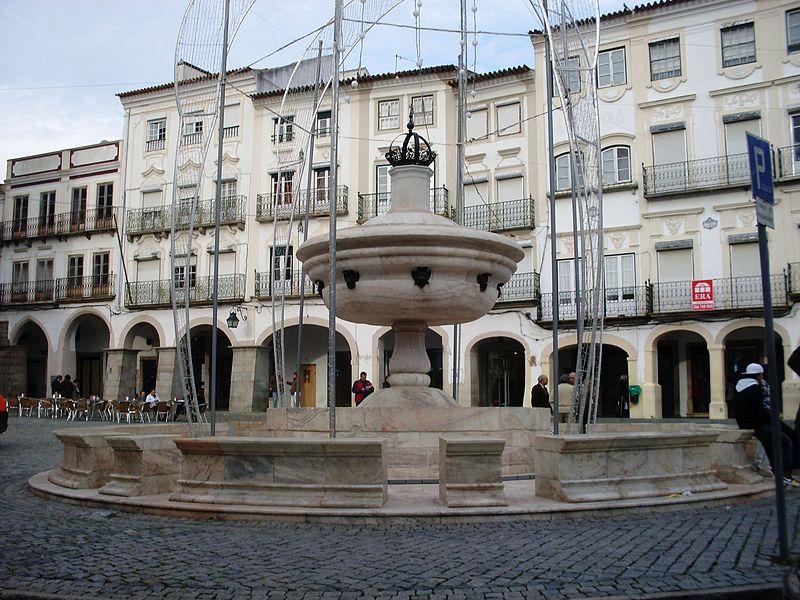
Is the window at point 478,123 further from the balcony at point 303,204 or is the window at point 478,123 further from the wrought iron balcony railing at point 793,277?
the wrought iron balcony railing at point 793,277

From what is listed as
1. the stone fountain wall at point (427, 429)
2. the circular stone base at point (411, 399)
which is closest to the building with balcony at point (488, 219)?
the circular stone base at point (411, 399)

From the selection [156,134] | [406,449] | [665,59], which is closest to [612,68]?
[665,59]

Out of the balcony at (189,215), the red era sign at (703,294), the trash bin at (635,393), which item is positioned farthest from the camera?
the balcony at (189,215)

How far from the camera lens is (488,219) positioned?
98.1ft

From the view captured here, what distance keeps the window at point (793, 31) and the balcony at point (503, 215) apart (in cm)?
894

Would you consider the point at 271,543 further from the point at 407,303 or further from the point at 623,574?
the point at 407,303

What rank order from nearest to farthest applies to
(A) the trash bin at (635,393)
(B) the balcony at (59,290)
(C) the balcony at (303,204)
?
(A) the trash bin at (635,393) < (C) the balcony at (303,204) < (B) the balcony at (59,290)

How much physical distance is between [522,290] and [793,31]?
11118mm

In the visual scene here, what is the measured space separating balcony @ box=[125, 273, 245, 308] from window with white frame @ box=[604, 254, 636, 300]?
44.0 ft

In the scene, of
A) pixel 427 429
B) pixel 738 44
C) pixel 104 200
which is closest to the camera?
pixel 427 429

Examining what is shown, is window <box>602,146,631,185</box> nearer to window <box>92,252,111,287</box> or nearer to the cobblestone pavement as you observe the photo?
window <box>92,252,111,287</box>

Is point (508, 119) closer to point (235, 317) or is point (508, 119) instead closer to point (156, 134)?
point (235, 317)

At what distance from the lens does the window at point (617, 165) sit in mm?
27797

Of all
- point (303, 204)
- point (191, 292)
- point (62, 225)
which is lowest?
point (191, 292)
